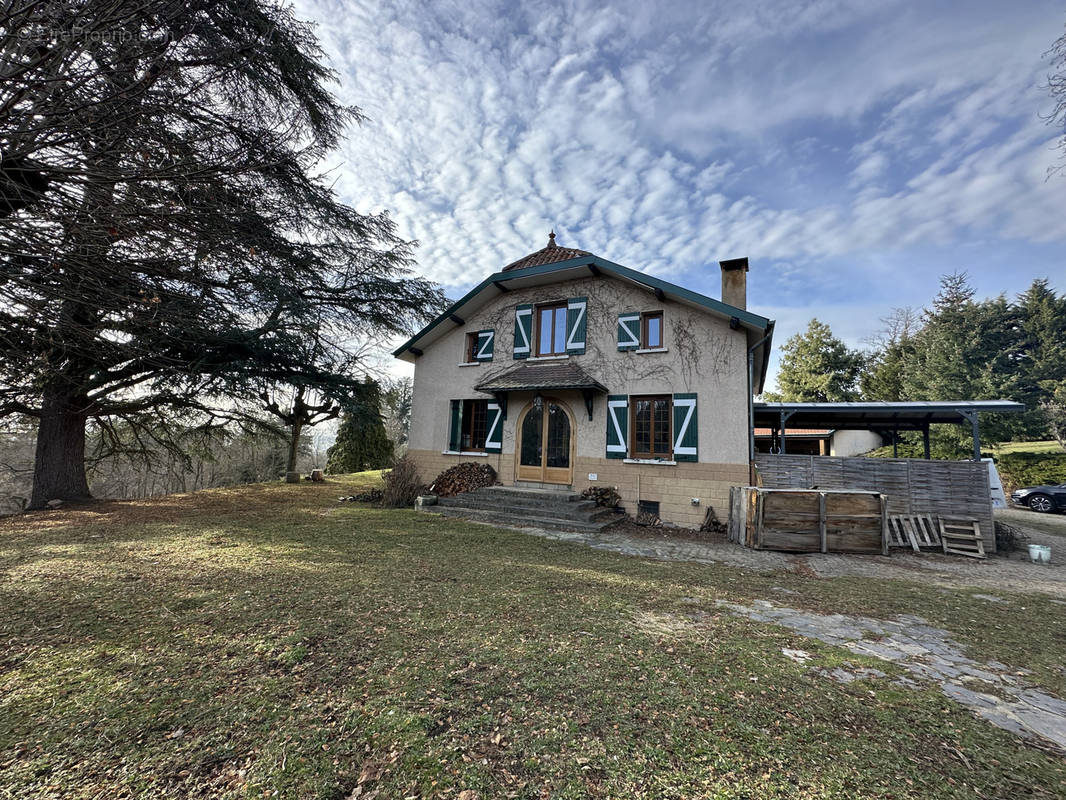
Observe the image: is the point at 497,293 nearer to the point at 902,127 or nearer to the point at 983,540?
the point at 902,127

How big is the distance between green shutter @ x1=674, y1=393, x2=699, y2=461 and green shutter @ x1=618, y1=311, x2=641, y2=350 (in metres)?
1.77

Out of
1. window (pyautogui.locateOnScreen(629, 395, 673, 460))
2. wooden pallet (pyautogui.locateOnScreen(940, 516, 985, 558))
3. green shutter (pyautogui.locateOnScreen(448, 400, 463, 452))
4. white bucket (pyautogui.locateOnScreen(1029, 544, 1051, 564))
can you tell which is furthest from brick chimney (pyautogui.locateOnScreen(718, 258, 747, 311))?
green shutter (pyautogui.locateOnScreen(448, 400, 463, 452))

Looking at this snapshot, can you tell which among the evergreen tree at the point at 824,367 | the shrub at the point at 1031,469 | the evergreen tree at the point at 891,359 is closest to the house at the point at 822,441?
the evergreen tree at the point at 824,367

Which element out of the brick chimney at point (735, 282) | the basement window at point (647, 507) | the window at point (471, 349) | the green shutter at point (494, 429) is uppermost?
the brick chimney at point (735, 282)

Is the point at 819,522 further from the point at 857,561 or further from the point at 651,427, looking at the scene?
the point at 651,427

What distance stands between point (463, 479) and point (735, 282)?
909 cm

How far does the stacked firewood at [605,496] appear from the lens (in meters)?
9.85

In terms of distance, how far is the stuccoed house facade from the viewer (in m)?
9.24

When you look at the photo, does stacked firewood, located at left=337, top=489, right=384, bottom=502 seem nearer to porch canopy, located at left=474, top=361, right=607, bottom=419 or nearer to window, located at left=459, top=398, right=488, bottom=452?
window, located at left=459, top=398, right=488, bottom=452

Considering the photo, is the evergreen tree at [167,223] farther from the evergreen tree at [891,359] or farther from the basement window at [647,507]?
the evergreen tree at [891,359]

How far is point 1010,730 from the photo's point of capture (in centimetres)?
239

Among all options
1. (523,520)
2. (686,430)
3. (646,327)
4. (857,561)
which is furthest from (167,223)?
(857,561)

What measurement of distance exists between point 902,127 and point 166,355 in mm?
16193

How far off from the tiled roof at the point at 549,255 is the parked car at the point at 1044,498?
17.8 metres
